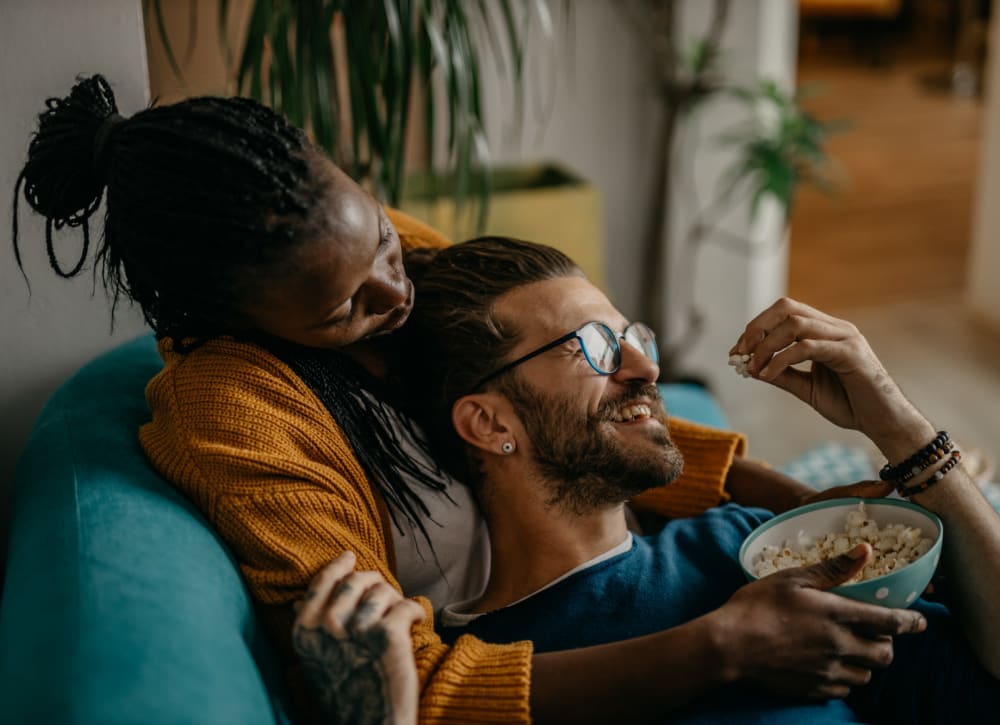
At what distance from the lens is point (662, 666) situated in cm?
115

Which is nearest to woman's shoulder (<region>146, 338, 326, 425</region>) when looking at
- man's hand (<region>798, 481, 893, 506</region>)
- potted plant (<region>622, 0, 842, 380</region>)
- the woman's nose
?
the woman's nose

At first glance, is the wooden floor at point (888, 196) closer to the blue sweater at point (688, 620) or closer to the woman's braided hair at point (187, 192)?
the blue sweater at point (688, 620)

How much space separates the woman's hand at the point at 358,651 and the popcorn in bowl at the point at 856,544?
47cm

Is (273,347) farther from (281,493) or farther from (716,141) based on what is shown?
(716,141)

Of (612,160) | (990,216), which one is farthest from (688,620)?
(990,216)

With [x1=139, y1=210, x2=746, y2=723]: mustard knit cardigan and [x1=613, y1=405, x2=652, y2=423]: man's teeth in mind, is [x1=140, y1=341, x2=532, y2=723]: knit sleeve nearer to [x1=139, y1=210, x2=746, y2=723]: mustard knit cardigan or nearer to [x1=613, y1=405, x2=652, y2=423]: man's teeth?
[x1=139, y1=210, x2=746, y2=723]: mustard knit cardigan

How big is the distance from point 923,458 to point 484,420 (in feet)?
1.82

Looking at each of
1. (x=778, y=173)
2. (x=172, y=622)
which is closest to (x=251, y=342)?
(x=172, y=622)

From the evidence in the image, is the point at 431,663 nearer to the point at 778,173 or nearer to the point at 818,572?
the point at 818,572

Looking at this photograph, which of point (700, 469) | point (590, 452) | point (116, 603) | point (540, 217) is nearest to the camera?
point (116, 603)

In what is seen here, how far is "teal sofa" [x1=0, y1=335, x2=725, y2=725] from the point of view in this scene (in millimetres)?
951

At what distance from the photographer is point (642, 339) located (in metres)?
1.44

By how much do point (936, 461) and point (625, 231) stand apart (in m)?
2.38

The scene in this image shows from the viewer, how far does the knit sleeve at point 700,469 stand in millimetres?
1624
